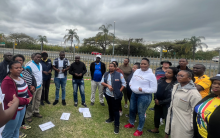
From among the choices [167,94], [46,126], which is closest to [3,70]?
[46,126]

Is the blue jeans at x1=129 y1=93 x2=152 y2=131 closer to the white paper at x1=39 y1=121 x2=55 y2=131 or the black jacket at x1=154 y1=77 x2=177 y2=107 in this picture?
the black jacket at x1=154 y1=77 x2=177 y2=107

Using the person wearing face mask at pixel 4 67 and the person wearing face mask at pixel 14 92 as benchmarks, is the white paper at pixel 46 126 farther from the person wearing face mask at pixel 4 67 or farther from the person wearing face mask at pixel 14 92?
the person wearing face mask at pixel 4 67

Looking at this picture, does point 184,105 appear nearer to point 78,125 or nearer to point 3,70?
point 78,125

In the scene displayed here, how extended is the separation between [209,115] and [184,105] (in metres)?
0.54

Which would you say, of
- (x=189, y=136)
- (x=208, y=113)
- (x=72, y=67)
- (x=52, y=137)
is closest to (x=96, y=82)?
(x=72, y=67)

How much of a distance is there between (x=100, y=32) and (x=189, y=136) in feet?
83.0

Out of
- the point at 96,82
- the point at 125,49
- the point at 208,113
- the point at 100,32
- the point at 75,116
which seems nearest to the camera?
the point at 208,113

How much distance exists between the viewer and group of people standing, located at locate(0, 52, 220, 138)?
1.61 m

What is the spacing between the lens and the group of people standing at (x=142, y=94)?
1612 mm

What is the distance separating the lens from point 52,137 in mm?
2777

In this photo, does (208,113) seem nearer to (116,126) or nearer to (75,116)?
(116,126)

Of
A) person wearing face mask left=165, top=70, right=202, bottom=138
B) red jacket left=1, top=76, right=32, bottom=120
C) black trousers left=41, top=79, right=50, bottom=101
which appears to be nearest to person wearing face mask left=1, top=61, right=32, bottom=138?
red jacket left=1, top=76, right=32, bottom=120

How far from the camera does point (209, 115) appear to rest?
4.92 feet

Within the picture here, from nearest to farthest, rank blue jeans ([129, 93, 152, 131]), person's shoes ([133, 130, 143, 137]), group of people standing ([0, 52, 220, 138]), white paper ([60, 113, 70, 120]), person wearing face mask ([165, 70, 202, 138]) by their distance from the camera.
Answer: group of people standing ([0, 52, 220, 138]) < person wearing face mask ([165, 70, 202, 138]) < blue jeans ([129, 93, 152, 131]) < person's shoes ([133, 130, 143, 137]) < white paper ([60, 113, 70, 120])
